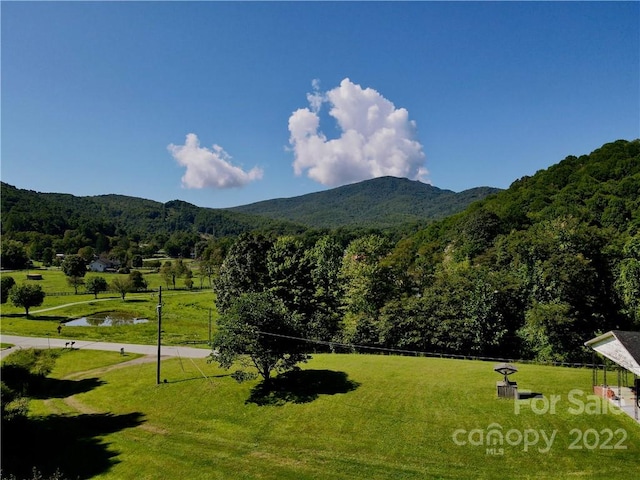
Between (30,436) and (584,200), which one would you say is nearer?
(30,436)

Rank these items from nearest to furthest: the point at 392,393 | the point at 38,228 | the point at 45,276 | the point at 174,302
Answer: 1. the point at 392,393
2. the point at 174,302
3. the point at 45,276
4. the point at 38,228

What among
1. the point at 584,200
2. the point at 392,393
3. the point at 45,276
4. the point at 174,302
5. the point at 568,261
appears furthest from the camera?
the point at 45,276

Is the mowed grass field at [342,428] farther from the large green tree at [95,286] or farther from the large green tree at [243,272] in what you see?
the large green tree at [95,286]

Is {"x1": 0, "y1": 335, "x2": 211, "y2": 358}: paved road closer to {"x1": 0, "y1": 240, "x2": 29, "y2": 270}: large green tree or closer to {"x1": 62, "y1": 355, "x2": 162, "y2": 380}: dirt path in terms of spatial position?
{"x1": 62, "y1": 355, "x2": 162, "y2": 380}: dirt path

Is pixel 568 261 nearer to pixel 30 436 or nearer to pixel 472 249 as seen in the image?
pixel 472 249

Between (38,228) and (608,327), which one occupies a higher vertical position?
(38,228)

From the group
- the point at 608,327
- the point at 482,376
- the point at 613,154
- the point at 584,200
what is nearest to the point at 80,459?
the point at 482,376

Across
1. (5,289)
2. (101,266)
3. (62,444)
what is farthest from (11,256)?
(62,444)

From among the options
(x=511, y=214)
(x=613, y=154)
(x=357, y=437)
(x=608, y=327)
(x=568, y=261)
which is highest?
(x=613, y=154)
